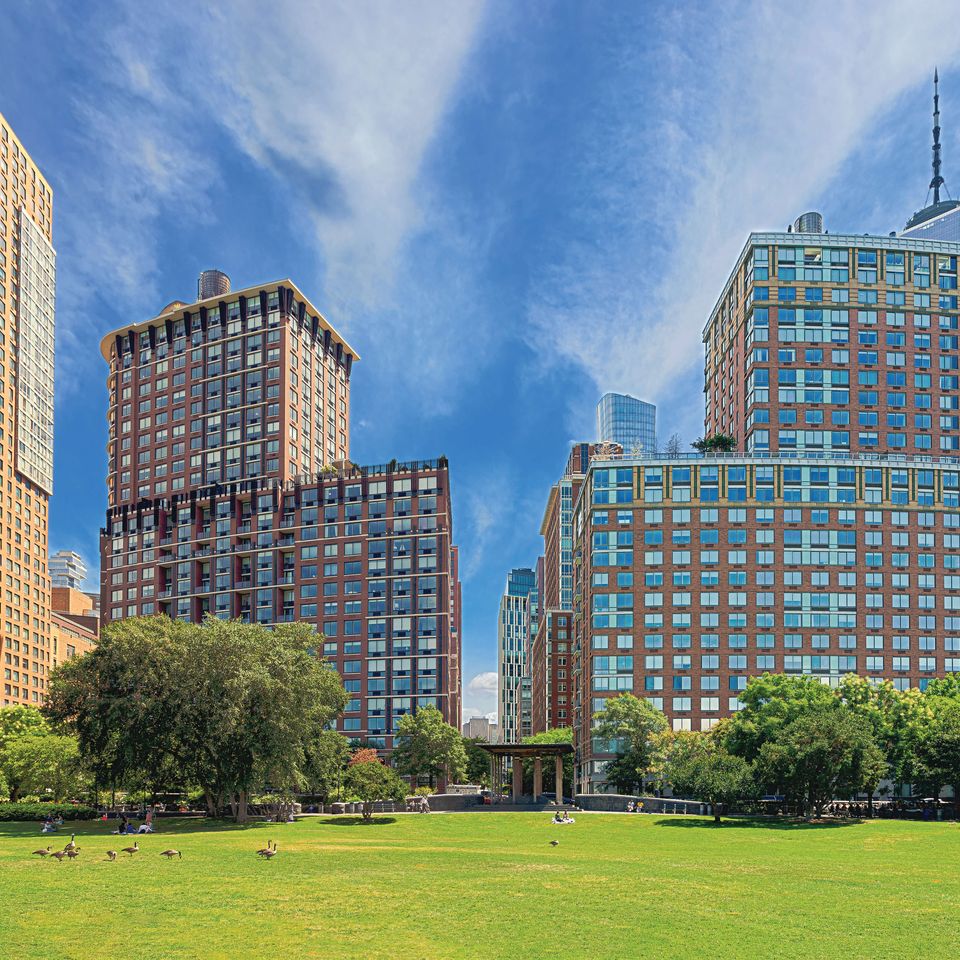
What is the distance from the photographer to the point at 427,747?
13950 centimetres

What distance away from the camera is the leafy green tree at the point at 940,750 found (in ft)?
287

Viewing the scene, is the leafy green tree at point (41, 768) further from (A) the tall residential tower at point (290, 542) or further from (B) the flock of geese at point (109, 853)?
(A) the tall residential tower at point (290, 542)

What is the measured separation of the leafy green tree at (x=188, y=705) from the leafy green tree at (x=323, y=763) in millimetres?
8460

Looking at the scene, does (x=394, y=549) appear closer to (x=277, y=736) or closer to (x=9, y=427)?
(x=9, y=427)

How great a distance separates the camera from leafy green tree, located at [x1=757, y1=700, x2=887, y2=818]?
79625 millimetres

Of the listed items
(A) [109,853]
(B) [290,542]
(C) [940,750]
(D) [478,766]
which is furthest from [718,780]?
(B) [290,542]

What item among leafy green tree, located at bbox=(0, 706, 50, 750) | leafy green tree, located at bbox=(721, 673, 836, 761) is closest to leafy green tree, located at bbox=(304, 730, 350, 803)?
leafy green tree, located at bbox=(721, 673, 836, 761)

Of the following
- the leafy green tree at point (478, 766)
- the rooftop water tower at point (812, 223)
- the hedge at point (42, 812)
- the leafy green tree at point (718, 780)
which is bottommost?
Result: the leafy green tree at point (478, 766)

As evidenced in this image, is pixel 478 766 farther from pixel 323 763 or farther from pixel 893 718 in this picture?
pixel 893 718

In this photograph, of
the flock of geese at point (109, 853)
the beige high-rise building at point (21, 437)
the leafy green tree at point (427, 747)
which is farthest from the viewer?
the beige high-rise building at point (21, 437)

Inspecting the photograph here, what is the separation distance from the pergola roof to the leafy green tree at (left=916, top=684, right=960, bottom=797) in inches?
1338

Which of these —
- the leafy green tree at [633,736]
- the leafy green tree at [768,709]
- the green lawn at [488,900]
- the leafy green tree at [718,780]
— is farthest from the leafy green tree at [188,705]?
the leafy green tree at [633,736]

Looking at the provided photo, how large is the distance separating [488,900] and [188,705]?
4680 centimetres

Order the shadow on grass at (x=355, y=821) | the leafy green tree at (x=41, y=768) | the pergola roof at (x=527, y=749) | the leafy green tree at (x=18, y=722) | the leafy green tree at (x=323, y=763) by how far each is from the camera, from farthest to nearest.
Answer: the leafy green tree at (x=18, y=722) < the pergola roof at (x=527, y=749) < the leafy green tree at (x=41, y=768) < the leafy green tree at (x=323, y=763) < the shadow on grass at (x=355, y=821)
